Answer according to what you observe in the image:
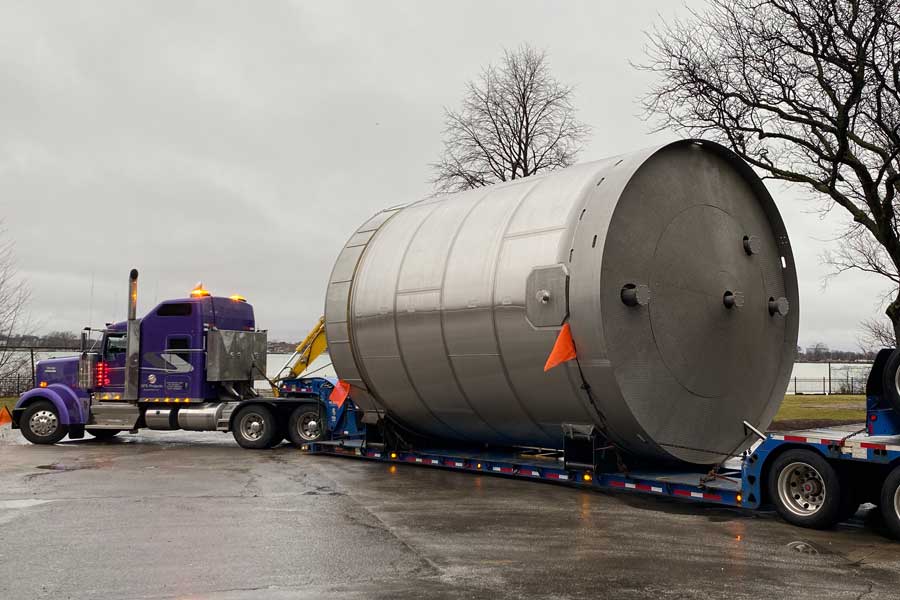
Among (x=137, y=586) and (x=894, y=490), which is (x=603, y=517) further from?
(x=137, y=586)

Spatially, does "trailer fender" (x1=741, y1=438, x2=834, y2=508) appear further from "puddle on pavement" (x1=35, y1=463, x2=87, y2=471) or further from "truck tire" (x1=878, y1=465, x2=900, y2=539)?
"puddle on pavement" (x1=35, y1=463, x2=87, y2=471)

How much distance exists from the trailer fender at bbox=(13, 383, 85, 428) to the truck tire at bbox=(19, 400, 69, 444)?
0.51 feet

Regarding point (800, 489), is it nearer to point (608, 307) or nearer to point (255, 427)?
point (608, 307)

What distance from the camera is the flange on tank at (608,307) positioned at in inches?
404

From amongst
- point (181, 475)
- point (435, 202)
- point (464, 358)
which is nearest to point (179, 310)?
point (181, 475)

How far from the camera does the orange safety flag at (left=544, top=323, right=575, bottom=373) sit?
401 inches

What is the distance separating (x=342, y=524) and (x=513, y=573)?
2802 millimetres

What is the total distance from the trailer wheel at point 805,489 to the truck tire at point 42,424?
1574 centimetres

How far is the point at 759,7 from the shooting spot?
66.8ft

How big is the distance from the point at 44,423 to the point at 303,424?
20.6ft

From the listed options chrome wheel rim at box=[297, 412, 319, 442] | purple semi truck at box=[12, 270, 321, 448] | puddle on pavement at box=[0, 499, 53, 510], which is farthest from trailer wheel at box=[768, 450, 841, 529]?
purple semi truck at box=[12, 270, 321, 448]

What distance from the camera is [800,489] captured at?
29.9ft

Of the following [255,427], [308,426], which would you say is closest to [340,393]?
[308,426]

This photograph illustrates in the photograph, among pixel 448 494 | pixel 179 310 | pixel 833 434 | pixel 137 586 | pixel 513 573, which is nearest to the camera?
pixel 137 586
